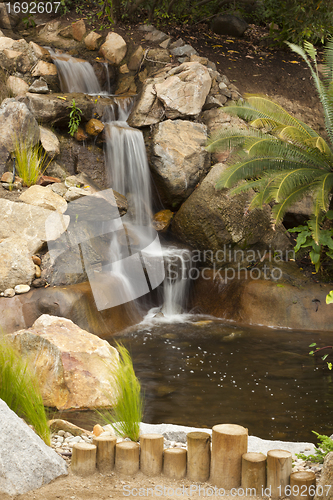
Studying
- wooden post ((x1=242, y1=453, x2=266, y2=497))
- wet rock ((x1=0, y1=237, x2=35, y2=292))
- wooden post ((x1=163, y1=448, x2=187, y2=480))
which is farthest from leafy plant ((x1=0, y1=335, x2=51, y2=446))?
wet rock ((x1=0, y1=237, x2=35, y2=292))

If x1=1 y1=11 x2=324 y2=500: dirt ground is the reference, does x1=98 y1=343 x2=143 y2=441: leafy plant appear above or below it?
below

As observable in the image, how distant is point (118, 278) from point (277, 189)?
9.00 ft

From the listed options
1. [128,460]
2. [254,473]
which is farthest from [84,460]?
[254,473]

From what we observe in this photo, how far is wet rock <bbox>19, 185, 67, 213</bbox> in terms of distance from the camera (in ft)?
22.9

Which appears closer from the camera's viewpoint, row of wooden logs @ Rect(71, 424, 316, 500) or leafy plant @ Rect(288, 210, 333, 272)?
row of wooden logs @ Rect(71, 424, 316, 500)

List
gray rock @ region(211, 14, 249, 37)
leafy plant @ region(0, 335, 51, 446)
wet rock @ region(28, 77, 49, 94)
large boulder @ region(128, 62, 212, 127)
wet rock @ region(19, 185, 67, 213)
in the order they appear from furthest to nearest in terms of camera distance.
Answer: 1. gray rock @ region(211, 14, 249, 37)
2. large boulder @ region(128, 62, 212, 127)
3. wet rock @ region(28, 77, 49, 94)
4. wet rock @ region(19, 185, 67, 213)
5. leafy plant @ region(0, 335, 51, 446)

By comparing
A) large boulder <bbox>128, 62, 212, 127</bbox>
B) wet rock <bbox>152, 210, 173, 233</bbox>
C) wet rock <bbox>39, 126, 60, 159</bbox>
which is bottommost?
wet rock <bbox>152, 210, 173, 233</bbox>

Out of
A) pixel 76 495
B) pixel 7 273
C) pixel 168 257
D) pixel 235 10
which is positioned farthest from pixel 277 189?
pixel 235 10

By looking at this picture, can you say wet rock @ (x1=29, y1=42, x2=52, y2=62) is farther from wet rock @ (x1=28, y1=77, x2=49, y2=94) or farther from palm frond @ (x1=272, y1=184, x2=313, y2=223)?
palm frond @ (x1=272, y1=184, x2=313, y2=223)

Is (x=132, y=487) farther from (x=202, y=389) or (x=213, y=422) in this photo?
(x=202, y=389)

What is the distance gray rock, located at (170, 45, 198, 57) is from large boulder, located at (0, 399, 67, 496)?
989cm

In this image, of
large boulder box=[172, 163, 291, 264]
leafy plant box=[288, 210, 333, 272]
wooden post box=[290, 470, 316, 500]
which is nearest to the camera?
wooden post box=[290, 470, 316, 500]

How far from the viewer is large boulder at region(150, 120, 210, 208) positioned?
884cm

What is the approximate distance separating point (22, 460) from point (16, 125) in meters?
6.47
